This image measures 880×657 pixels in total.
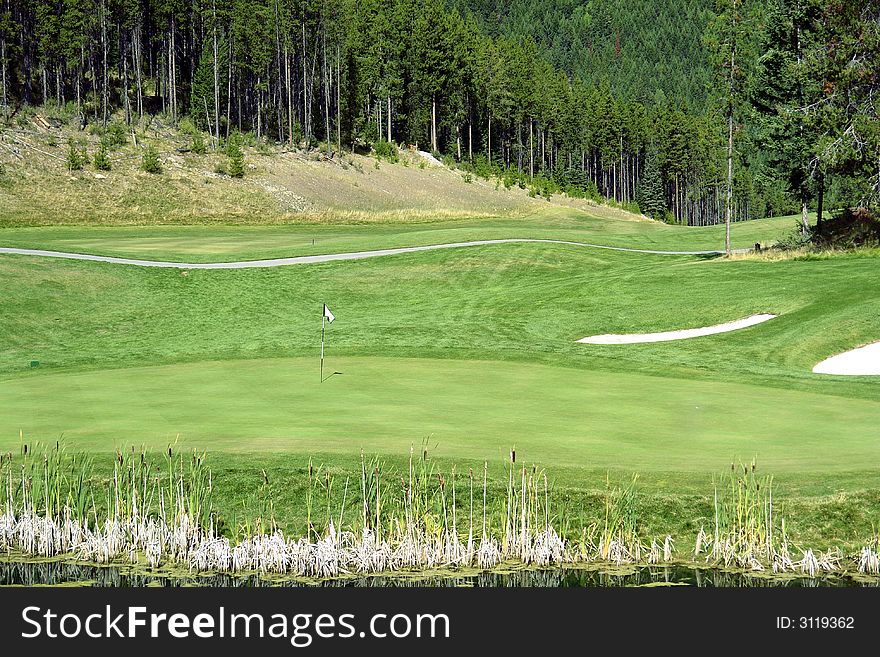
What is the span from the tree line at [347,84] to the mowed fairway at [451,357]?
19474 mm

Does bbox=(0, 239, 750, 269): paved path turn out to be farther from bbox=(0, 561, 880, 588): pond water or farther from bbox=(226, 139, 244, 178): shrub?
bbox=(226, 139, 244, 178): shrub

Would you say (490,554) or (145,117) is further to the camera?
(145,117)

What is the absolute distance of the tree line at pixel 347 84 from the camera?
292 ft

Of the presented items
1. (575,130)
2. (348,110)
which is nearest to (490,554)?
(348,110)

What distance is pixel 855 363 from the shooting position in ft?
84.4

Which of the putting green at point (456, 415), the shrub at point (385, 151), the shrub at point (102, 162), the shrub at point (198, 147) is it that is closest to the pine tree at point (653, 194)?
the shrub at point (385, 151)

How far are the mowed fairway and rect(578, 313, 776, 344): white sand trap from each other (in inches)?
20.0

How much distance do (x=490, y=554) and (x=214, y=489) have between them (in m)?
3.87

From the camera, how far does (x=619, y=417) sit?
55.6 feet

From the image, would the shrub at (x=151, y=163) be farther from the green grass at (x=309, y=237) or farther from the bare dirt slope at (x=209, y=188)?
the green grass at (x=309, y=237)

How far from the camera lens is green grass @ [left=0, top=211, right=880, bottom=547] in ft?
44.4

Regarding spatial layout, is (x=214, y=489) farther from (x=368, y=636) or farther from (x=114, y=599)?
(x=368, y=636)

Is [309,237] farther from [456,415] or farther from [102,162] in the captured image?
[456,415]

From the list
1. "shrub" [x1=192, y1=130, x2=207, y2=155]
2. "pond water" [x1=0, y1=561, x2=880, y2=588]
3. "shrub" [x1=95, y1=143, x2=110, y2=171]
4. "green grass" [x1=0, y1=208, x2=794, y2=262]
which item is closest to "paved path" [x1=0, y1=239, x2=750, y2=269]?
"green grass" [x1=0, y1=208, x2=794, y2=262]
